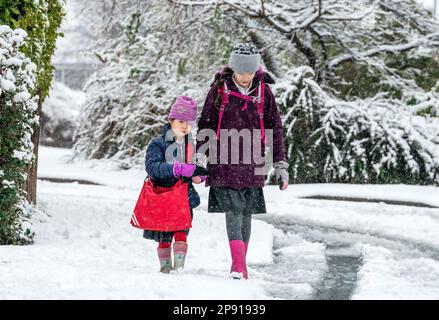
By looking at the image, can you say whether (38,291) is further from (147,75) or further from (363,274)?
(147,75)

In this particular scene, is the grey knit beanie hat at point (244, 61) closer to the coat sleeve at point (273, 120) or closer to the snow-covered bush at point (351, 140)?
the coat sleeve at point (273, 120)

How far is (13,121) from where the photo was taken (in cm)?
696

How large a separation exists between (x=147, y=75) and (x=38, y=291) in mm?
12446

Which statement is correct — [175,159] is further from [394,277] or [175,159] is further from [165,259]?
[394,277]

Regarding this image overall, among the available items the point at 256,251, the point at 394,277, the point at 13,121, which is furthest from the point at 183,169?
the point at 13,121

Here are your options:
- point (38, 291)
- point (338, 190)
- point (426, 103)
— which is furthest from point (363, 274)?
point (426, 103)

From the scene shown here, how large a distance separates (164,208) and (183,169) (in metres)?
0.33

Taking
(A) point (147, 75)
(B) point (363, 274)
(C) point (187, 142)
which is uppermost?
(A) point (147, 75)

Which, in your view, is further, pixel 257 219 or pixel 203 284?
pixel 257 219

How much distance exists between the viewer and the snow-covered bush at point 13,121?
22.7ft

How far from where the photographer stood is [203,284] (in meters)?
5.00

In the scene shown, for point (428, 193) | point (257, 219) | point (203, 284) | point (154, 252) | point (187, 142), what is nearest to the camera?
point (203, 284)

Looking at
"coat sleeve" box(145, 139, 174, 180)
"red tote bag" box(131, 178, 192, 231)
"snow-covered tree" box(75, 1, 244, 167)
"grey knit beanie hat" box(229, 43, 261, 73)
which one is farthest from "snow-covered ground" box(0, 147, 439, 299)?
"snow-covered tree" box(75, 1, 244, 167)

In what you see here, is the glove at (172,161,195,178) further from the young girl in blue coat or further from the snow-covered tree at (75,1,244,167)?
the snow-covered tree at (75,1,244,167)
